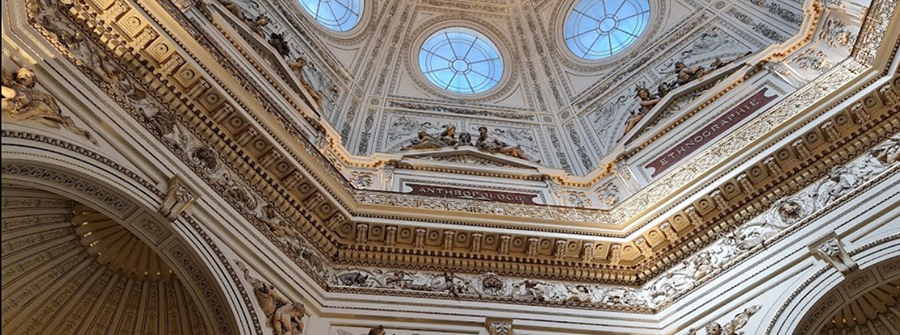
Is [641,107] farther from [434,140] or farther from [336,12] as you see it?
[336,12]

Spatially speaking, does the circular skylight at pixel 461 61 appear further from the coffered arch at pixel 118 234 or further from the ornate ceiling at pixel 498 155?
the coffered arch at pixel 118 234

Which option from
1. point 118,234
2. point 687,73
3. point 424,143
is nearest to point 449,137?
Answer: point 424,143

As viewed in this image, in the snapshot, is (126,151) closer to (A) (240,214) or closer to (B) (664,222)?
(A) (240,214)

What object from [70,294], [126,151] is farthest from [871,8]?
[70,294]

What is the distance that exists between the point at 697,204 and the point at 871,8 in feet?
11.8

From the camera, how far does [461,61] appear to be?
16734 mm

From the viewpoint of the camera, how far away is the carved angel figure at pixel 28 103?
6035 millimetres

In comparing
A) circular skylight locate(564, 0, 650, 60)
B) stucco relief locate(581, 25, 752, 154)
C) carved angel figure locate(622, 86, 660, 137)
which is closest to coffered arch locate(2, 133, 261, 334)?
carved angel figure locate(622, 86, 660, 137)

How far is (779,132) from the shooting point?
30.5ft

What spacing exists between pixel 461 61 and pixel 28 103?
11498mm

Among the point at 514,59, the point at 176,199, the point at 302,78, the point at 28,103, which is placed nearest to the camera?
the point at 28,103

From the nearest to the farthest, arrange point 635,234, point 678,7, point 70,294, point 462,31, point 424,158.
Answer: point 70,294 < point 635,234 < point 424,158 < point 678,7 < point 462,31

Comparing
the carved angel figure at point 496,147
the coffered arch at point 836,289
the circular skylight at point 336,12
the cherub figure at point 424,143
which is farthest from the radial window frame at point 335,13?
the coffered arch at point 836,289

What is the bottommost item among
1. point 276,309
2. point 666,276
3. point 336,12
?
point 276,309
